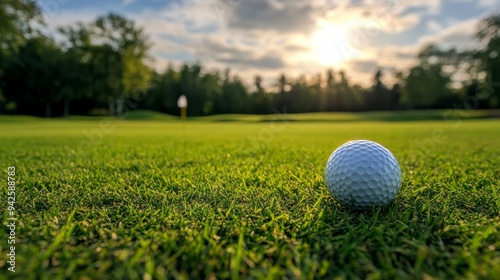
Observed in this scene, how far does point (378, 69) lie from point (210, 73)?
31.9 metres

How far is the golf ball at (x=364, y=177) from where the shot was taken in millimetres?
1955

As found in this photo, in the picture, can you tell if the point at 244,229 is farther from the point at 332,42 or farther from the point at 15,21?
the point at 15,21

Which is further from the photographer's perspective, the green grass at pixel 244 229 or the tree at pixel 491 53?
the tree at pixel 491 53

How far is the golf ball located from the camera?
6.41 ft

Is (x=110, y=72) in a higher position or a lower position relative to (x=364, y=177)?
higher

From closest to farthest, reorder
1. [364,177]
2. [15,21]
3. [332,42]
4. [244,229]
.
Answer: [244,229]
[364,177]
[332,42]
[15,21]

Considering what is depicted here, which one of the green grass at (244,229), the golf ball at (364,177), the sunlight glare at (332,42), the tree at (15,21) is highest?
the tree at (15,21)

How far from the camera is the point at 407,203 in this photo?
6.80ft

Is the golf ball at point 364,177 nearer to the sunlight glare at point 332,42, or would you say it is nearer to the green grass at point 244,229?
the green grass at point 244,229

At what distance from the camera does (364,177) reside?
2.00m

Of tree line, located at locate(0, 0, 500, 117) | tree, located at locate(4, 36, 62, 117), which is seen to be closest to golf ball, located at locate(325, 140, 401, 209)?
tree line, located at locate(0, 0, 500, 117)

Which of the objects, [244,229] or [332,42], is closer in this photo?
[244,229]

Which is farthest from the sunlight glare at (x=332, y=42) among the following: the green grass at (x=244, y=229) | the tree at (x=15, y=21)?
the tree at (x=15, y=21)

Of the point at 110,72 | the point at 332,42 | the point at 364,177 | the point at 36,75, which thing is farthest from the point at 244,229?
the point at 36,75
